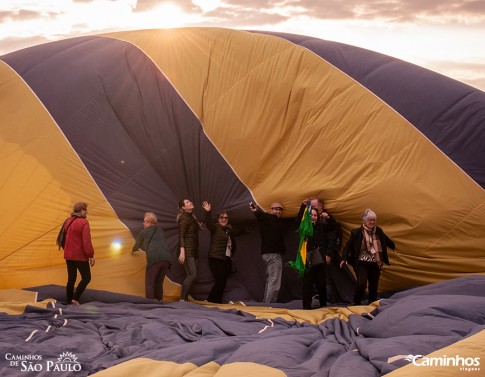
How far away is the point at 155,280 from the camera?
A: 380 inches

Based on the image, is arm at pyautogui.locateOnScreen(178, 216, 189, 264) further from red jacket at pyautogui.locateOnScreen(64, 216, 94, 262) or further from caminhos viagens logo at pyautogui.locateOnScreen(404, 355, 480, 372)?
caminhos viagens logo at pyautogui.locateOnScreen(404, 355, 480, 372)

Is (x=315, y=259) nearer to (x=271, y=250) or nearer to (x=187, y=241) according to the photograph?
(x=271, y=250)

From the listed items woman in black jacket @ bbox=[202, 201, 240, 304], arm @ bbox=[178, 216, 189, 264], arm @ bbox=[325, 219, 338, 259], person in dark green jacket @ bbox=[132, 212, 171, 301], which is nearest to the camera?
person in dark green jacket @ bbox=[132, 212, 171, 301]

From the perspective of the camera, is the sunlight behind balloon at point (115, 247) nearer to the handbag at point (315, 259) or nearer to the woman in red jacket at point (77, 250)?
the woman in red jacket at point (77, 250)

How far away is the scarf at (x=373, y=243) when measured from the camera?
9125 mm

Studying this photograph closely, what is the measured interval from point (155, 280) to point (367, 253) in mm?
2438

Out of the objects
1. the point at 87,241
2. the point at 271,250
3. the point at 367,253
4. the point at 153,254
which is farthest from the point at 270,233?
the point at 87,241

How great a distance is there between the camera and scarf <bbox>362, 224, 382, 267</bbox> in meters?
9.12

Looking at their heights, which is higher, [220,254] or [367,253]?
[367,253]

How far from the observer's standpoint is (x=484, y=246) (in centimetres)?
967

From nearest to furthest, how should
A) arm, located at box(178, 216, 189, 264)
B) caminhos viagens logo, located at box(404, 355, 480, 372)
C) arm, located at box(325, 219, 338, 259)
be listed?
caminhos viagens logo, located at box(404, 355, 480, 372), arm, located at box(325, 219, 338, 259), arm, located at box(178, 216, 189, 264)

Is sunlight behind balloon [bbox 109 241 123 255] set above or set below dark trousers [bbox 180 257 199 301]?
above

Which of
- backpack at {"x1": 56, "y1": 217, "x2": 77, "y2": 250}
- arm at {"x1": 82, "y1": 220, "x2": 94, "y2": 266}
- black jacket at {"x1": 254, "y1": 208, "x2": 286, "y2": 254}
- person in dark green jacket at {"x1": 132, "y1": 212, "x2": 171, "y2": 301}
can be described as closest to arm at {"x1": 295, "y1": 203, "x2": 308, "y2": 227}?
black jacket at {"x1": 254, "y1": 208, "x2": 286, "y2": 254}

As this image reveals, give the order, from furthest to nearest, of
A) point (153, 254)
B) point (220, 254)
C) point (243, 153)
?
point (243, 153) → point (220, 254) → point (153, 254)
